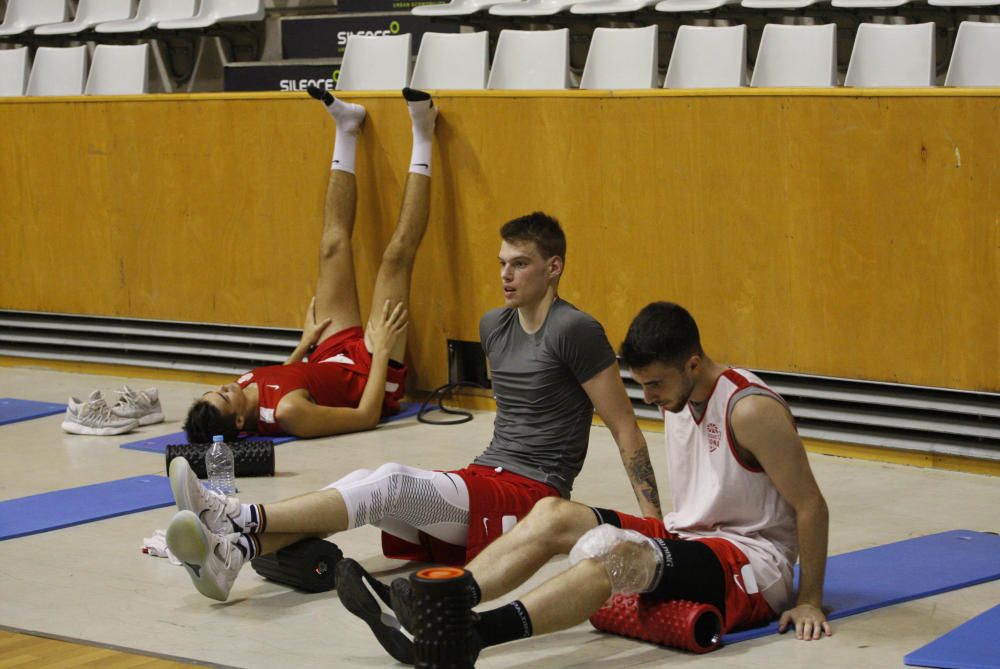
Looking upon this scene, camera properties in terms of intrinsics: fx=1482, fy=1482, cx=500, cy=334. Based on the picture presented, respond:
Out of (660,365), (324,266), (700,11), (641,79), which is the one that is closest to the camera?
(660,365)

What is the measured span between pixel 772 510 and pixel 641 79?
16.7ft

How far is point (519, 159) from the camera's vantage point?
7469 millimetres

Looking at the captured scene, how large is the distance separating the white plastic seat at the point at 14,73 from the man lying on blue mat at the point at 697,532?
27.7ft

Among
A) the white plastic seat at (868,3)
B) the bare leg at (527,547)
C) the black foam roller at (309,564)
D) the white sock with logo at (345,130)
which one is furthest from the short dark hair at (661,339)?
the white plastic seat at (868,3)

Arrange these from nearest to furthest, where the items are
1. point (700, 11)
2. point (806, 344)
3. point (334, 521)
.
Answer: point (334, 521)
point (806, 344)
point (700, 11)

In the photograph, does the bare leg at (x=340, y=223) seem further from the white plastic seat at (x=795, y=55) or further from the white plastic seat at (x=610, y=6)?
the white plastic seat at (x=610, y=6)

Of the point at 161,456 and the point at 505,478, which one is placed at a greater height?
the point at 505,478

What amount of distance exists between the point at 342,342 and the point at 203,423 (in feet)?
4.12

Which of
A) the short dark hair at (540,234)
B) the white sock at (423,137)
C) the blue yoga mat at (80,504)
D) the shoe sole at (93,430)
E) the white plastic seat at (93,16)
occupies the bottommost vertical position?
the shoe sole at (93,430)

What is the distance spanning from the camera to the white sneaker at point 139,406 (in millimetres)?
7367

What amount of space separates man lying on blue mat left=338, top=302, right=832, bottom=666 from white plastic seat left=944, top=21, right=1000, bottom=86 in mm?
4263

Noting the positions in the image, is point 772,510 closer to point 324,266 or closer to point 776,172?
point 776,172

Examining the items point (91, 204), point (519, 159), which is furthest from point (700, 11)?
→ point (91, 204)

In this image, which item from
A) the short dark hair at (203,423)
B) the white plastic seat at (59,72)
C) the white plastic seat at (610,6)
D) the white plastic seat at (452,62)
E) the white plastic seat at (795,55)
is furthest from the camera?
the white plastic seat at (59,72)
